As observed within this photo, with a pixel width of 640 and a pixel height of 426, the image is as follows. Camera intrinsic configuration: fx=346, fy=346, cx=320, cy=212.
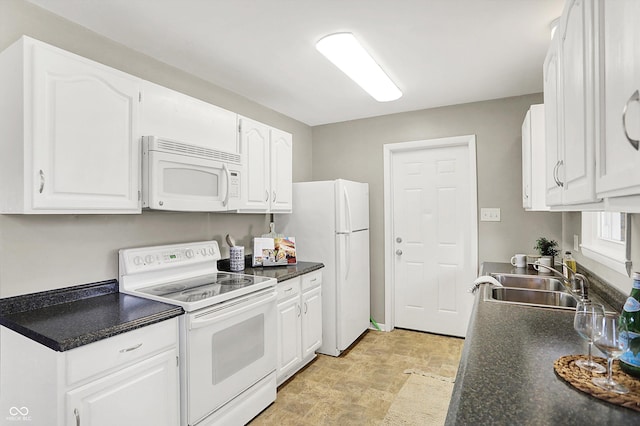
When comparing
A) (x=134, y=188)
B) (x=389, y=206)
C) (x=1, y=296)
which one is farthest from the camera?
(x=389, y=206)

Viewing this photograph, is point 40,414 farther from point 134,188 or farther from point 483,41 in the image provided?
point 483,41

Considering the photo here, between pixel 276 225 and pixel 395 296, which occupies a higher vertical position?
pixel 276 225

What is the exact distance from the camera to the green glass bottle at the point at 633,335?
0.94 metres

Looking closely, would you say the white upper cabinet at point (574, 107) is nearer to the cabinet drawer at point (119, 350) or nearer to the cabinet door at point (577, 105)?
the cabinet door at point (577, 105)

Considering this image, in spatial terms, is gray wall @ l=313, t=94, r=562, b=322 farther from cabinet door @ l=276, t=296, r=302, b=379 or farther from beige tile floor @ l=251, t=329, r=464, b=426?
cabinet door @ l=276, t=296, r=302, b=379

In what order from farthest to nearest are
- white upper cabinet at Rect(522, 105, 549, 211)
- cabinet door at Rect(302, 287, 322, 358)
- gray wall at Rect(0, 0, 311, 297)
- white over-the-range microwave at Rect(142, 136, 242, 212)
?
cabinet door at Rect(302, 287, 322, 358) < white upper cabinet at Rect(522, 105, 549, 211) < white over-the-range microwave at Rect(142, 136, 242, 212) < gray wall at Rect(0, 0, 311, 297)

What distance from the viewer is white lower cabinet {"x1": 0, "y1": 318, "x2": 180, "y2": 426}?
1.34 meters

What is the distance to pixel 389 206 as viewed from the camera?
384 cm

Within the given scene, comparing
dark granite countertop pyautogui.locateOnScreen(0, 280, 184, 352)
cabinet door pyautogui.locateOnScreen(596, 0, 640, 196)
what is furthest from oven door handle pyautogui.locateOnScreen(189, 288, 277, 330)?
cabinet door pyautogui.locateOnScreen(596, 0, 640, 196)

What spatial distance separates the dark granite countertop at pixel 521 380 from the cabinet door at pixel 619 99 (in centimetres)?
53

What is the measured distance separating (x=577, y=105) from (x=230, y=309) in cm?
184

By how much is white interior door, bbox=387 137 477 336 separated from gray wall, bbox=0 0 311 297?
2.09m

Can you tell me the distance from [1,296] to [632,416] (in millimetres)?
2376

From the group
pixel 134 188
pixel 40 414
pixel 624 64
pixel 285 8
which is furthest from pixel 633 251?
pixel 40 414
